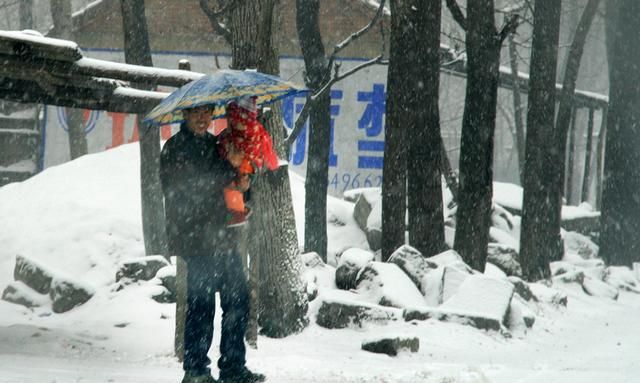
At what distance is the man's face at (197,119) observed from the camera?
6.64 metres

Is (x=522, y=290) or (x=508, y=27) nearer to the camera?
(x=522, y=290)

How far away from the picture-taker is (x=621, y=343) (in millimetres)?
11383

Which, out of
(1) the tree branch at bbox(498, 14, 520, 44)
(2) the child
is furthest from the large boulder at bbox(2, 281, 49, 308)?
(1) the tree branch at bbox(498, 14, 520, 44)

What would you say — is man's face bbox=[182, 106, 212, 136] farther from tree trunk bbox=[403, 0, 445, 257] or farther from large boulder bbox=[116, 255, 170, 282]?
tree trunk bbox=[403, 0, 445, 257]

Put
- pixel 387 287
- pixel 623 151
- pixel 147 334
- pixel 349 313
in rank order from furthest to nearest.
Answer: pixel 623 151, pixel 387 287, pixel 349 313, pixel 147 334

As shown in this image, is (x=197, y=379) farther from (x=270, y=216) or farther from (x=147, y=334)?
(x=147, y=334)

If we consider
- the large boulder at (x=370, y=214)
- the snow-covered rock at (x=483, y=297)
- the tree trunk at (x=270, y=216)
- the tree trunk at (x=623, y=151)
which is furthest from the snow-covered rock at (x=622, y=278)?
the tree trunk at (x=270, y=216)

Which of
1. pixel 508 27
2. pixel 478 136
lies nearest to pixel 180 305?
pixel 478 136

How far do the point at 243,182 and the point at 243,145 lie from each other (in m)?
0.30

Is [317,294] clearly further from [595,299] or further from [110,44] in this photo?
[110,44]

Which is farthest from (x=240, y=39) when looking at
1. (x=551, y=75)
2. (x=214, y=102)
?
(x=551, y=75)

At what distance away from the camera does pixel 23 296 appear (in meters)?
13.2

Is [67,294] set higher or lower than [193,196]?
lower

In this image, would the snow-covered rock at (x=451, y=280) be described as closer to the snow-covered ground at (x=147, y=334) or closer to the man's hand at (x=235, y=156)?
the snow-covered ground at (x=147, y=334)
